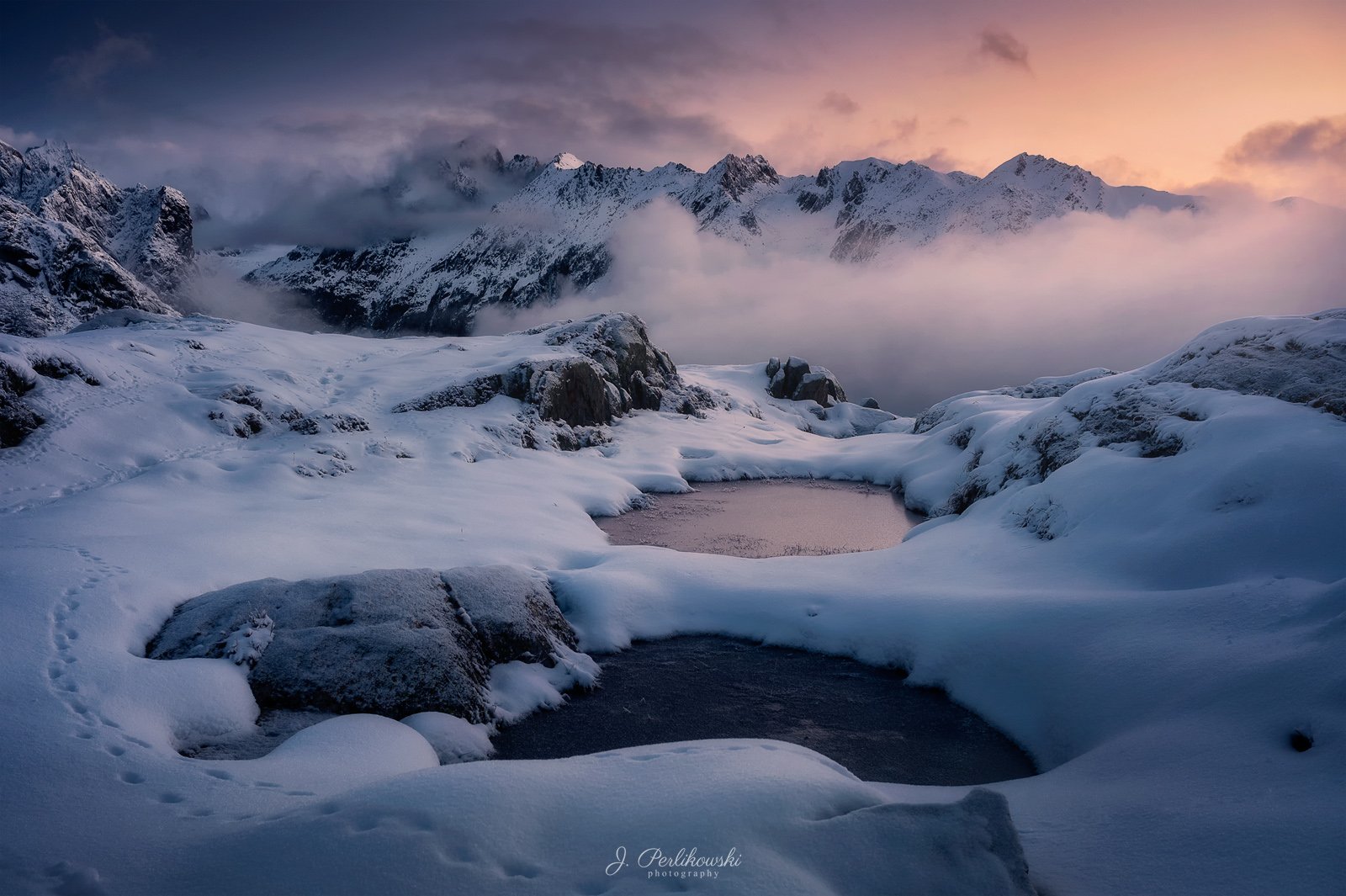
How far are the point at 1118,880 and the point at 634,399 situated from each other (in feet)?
159

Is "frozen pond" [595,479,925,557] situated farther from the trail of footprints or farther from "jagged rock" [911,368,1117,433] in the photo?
the trail of footprints

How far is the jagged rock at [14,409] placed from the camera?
67.9ft

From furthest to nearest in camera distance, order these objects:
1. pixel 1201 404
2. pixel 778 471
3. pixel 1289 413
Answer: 1. pixel 778 471
2. pixel 1201 404
3. pixel 1289 413

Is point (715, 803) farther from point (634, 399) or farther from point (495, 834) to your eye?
point (634, 399)

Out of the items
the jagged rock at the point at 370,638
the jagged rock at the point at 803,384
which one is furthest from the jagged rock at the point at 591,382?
the jagged rock at the point at 370,638

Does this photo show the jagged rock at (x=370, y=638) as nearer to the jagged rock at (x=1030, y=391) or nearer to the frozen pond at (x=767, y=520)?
the frozen pond at (x=767, y=520)

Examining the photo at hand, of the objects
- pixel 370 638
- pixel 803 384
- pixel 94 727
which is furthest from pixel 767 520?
pixel 803 384

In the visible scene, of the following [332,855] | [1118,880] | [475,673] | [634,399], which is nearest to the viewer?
[332,855]

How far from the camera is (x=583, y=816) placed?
536 cm

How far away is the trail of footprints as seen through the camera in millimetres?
5938

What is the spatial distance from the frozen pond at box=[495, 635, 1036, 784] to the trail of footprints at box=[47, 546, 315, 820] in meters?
4.27

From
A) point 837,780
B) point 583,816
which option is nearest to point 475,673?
point 583,816

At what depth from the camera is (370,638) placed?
1039cm

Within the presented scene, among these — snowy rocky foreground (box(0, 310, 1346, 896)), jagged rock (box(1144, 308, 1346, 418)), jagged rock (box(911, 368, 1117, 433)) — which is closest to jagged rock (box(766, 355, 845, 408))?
jagged rock (box(911, 368, 1117, 433))
